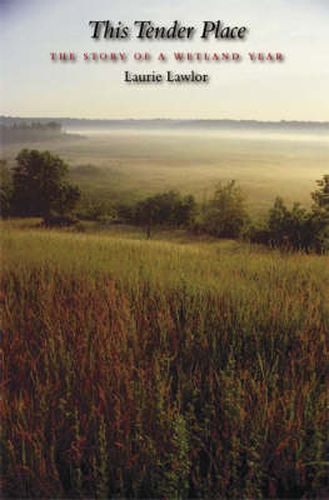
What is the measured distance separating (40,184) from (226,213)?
1.79 meters

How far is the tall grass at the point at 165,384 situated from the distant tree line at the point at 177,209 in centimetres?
89

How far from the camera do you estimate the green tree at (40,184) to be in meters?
5.81

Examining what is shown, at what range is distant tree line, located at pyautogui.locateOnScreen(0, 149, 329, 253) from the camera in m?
5.77

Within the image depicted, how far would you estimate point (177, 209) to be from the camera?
585 centimetres

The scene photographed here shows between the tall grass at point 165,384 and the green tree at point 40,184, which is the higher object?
the green tree at point 40,184

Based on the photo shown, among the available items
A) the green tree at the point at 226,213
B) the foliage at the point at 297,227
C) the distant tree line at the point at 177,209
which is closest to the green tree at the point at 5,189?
the distant tree line at the point at 177,209

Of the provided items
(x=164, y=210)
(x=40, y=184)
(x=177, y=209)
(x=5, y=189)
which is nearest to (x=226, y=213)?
(x=177, y=209)

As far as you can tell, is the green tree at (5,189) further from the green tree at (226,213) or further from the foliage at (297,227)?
the foliage at (297,227)

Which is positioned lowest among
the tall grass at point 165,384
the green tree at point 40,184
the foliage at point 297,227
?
the tall grass at point 165,384

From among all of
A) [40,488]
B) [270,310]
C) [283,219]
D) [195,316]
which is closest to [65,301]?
[195,316]

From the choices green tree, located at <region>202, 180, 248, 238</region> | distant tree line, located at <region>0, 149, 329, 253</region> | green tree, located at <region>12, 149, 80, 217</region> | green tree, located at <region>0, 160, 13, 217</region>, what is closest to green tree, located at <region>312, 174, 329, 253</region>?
distant tree line, located at <region>0, 149, 329, 253</region>

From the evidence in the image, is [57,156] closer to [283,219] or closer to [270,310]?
[283,219]

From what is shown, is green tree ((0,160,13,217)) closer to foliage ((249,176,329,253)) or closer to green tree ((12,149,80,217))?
green tree ((12,149,80,217))

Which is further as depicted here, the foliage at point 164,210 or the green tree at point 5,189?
the foliage at point 164,210
